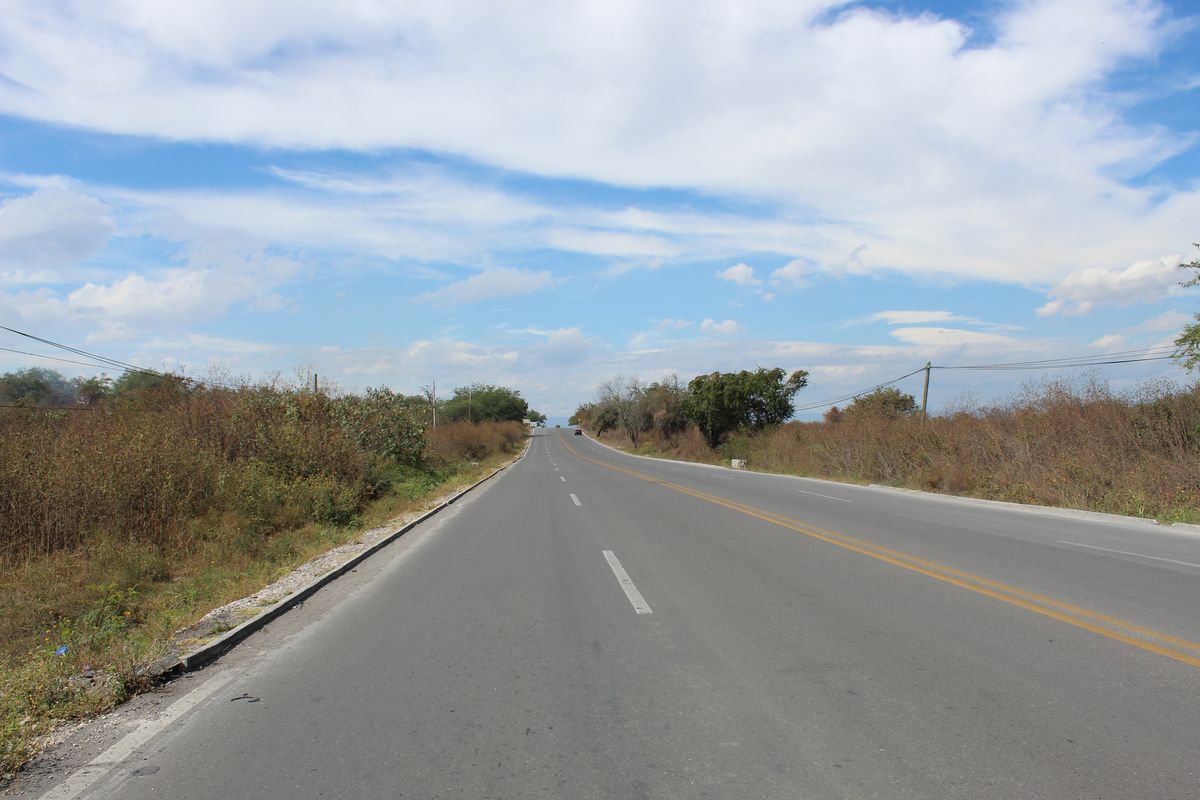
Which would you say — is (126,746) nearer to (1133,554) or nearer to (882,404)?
(1133,554)

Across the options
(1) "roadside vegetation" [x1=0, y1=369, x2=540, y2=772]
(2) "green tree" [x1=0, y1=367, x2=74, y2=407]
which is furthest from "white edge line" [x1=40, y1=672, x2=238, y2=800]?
(2) "green tree" [x1=0, y1=367, x2=74, y2=407]

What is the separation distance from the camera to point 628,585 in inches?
329

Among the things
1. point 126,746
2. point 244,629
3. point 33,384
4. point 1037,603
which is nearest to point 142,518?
point 244,629

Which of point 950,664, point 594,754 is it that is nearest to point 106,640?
point 594,754

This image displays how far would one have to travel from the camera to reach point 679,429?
234ft

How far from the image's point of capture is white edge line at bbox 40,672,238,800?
374 centimetres

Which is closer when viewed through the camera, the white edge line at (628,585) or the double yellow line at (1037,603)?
the double yellow line at (1037,603)

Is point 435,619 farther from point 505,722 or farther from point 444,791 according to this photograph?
point 444,791

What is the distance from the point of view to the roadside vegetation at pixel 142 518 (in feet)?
18.9

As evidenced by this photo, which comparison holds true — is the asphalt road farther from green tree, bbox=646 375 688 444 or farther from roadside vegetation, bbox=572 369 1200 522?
green tree, bbox=646 375 688 444

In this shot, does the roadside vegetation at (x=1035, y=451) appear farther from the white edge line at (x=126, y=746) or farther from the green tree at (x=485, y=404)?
the green tree at (x=485, y=404)

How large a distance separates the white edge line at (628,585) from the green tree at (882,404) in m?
26.9

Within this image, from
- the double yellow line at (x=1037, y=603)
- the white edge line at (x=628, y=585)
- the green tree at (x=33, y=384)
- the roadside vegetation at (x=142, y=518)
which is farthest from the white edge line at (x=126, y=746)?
the green tree at (x=33, y=384)

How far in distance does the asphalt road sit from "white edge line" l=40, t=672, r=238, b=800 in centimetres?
3
